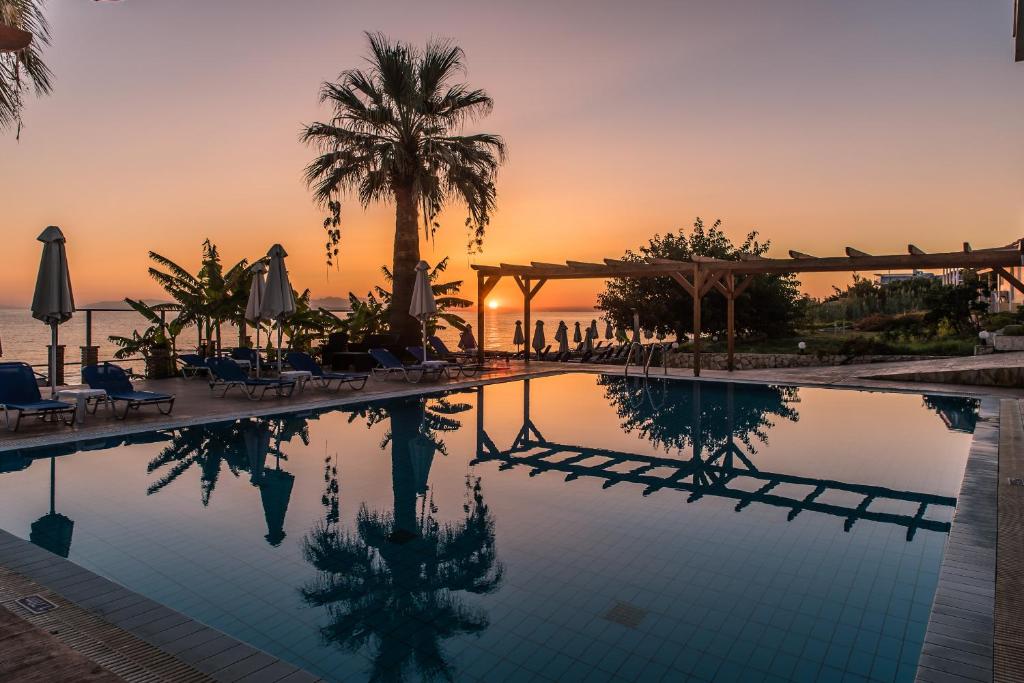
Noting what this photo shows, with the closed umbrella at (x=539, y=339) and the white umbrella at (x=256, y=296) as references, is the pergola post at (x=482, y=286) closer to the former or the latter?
the closed umbrella at (x=539, y=339)

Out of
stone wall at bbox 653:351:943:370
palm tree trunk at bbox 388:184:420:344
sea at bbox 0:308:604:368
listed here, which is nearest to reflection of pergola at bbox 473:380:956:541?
palm tree trunk at bbox 388:184:420:344

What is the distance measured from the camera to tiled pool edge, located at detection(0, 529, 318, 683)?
9.14ft

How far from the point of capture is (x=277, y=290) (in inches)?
479

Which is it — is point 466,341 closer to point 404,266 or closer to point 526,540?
point 404,266

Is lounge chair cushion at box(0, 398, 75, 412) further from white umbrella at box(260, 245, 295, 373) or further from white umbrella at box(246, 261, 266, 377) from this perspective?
white umbrella at box(246, 261, 266, 377)

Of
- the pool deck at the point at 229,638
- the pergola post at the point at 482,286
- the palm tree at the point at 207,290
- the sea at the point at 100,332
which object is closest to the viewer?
the pool deck at the point at 229,638

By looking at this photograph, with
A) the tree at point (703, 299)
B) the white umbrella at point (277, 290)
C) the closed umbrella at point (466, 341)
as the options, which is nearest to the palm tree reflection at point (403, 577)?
the white umbrella at point (277, 290)

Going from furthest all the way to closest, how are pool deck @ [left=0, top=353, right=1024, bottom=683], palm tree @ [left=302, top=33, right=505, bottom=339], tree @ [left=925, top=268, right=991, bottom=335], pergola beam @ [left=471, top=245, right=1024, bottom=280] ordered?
tree @ [left=925, top=268, right=991, bottom=335] → palm tree @ [left=302, top=33, right=505, bottom=339] → pergola beam @ [left=471, top=245, right=1024, bottom=280] → pool deck @ [left=0, top=353, right=1024, bottom=683]

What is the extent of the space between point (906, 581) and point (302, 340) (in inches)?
655

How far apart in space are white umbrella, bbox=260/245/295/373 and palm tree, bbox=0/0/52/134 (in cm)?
454

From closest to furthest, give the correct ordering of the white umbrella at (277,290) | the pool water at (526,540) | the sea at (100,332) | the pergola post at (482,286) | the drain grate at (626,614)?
the pool water at (526,540), the drain grate at (626,614), the white umbrella at (277,290), the pergola post at (482,286), the sea at (100,332)

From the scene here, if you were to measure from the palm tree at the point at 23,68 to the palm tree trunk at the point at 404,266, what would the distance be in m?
9.70

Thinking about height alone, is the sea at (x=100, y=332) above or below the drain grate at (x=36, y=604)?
above

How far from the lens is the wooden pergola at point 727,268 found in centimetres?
1284
